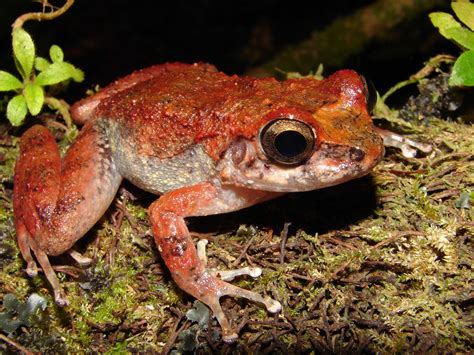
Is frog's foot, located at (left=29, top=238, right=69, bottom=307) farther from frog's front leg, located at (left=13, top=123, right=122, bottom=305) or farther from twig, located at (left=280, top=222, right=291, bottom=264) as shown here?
twig, located at (left=280, top=222, right=291, bottom=264)

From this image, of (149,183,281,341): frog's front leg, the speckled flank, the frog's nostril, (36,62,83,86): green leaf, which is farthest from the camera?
(36,62,83,86): green leaf

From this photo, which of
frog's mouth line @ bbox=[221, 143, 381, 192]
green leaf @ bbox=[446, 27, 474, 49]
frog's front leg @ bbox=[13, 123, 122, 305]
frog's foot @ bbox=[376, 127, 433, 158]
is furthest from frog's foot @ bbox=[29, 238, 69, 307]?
green leaf @ bbox=[446, 27, 474, 49]

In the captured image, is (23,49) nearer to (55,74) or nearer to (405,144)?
(55,74)

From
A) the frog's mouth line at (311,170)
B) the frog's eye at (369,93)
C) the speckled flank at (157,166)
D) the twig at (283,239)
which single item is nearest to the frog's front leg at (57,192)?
the speckled flank at (157,166)

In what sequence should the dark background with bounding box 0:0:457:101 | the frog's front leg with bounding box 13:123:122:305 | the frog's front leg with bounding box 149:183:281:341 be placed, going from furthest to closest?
the dark background with bounding box 0:0:457:101
the frog's front leg with bounding box 13:123:122:305
the frog's front leg with bounding box 149:183:281:341

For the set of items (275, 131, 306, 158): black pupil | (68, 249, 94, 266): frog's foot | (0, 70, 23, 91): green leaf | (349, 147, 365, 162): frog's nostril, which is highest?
(0, 70, 23, 91): green leaf

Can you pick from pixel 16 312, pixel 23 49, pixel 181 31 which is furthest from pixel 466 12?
pixel 181 31

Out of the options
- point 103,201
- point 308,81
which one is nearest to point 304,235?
point 308,81
